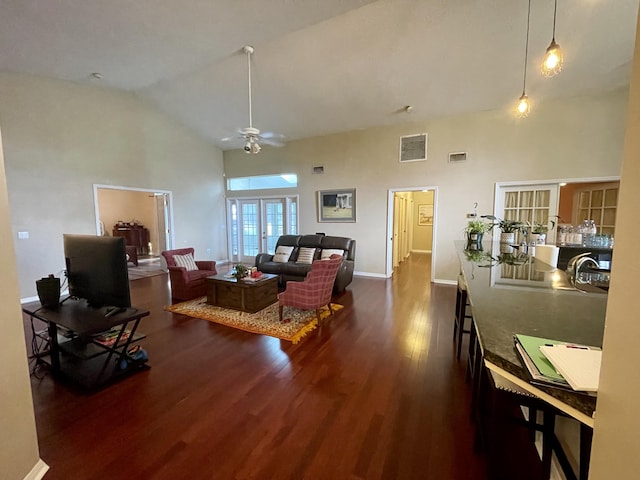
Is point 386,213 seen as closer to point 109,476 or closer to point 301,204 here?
point 301,204

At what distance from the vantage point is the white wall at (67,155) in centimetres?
443

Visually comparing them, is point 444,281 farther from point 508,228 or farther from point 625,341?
point 625,341

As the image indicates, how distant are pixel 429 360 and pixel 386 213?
390cm

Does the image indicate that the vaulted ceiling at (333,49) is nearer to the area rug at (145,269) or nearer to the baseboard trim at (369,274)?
the baseboard trim at (369,274)

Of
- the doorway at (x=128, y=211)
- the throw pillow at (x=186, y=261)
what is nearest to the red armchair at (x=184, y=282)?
the throw pillow at (x=186, y=261)

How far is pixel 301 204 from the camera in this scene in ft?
23.1

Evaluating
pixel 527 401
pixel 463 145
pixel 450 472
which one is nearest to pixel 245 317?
pixel 450 472

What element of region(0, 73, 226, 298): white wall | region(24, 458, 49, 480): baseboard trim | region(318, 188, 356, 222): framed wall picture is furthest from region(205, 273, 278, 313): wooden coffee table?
region(0, 73, 226, 298): white wall

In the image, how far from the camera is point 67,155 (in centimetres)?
493

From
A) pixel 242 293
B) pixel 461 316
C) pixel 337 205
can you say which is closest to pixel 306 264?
pixel 242 293

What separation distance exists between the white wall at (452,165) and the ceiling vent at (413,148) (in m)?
0.10

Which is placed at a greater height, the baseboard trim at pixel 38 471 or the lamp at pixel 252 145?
the lamp at pixel 252 145

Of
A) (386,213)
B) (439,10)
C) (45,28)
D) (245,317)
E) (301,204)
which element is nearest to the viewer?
(439,10)

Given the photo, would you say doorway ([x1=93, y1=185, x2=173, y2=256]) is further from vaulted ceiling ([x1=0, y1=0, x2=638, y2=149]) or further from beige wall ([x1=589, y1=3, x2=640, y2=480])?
beige wall ([x1=589, y1=3, x2=640, y2=480])
